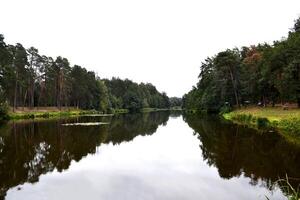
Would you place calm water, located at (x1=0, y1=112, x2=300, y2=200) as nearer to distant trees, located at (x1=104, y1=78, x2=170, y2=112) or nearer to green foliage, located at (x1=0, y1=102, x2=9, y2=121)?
green foliage, located at (x1=0, y1=102, x2=9, y2=121)

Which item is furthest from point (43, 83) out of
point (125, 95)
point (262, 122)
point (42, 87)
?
point (125, 95)

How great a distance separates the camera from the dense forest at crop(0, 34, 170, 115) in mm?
58688

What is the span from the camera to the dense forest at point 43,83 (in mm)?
58688

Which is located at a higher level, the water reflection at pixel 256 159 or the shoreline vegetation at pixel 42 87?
the shoreline vegetation at pixel 42 87

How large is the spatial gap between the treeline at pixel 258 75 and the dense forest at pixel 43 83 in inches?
1312

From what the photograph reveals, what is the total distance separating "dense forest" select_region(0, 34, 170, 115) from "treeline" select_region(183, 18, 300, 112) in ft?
109

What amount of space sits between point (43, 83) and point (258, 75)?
164 feet

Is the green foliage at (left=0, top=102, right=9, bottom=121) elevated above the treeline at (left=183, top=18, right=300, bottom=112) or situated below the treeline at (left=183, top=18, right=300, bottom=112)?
below

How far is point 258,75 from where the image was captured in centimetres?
5875

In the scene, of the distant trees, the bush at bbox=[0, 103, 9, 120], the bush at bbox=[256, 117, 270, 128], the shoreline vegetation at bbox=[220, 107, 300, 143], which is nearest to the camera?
the shoreline vegetation at bbox=[220, 107, 300, 143]

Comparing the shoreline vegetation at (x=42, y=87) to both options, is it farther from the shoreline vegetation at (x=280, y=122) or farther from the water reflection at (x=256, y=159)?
the water reflection at (x=256, y=159)

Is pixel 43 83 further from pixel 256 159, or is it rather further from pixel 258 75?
pixel 256 159

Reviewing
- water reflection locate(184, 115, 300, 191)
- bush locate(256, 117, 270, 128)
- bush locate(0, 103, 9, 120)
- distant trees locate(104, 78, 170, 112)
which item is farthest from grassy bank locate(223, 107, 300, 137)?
distant trees locate(104, 78, 170, 112)

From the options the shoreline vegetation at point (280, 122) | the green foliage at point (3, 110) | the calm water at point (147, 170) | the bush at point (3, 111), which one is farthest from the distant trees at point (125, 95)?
the calm water at point (147, 170)
